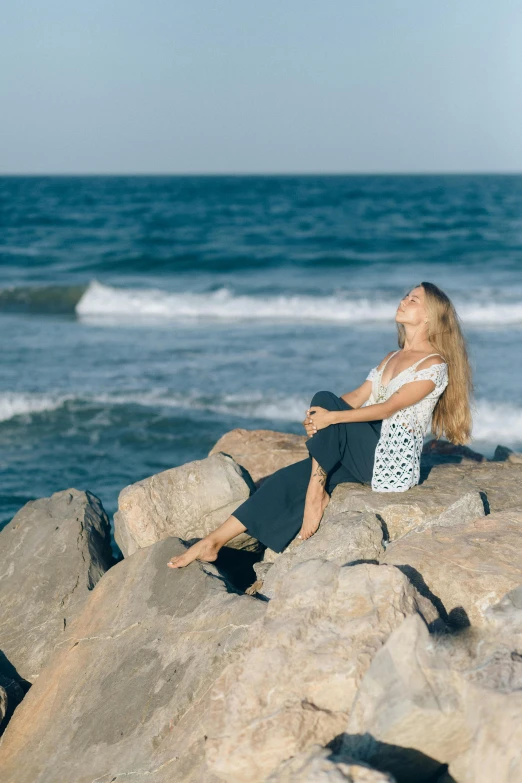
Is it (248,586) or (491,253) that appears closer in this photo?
(248,586)

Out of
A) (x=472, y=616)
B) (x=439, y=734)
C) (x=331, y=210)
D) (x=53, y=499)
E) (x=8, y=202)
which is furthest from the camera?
(x=8, y=202)

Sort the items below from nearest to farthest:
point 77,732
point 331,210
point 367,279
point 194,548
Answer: point 77,732 → point 194,548 → point 367,279 → point 331,210

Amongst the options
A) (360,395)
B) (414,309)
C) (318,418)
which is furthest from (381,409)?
(414,309)

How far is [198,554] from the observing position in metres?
4.32

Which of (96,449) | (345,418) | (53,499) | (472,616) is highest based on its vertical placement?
(345,418)

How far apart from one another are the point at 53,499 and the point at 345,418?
2073 mm

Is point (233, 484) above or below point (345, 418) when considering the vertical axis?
below

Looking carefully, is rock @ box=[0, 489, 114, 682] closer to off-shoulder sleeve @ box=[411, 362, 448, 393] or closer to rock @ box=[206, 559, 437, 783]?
rock @ box=[206, 559, 437, 783]

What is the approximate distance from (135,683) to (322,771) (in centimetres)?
146

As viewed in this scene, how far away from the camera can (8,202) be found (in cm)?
4481

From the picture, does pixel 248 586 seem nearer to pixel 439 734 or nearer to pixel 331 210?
pixel 439 734

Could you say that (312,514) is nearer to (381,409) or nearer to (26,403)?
(381,409)

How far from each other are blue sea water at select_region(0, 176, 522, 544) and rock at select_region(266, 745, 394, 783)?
4046 millimetres

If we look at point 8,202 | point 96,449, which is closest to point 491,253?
point 96,449
